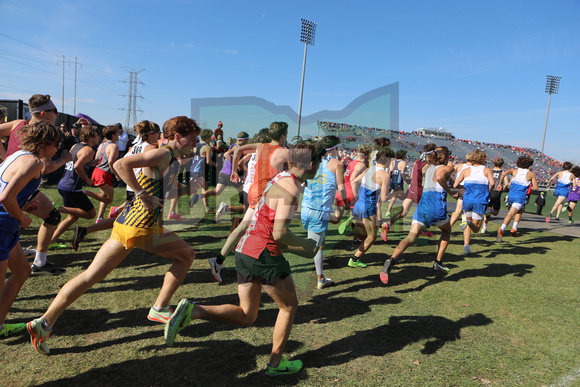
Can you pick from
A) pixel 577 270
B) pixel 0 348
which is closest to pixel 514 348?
pixel 577 270

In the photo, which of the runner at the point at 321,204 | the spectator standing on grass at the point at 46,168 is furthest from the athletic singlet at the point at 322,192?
the spectator standing on grass at the point at 46,168

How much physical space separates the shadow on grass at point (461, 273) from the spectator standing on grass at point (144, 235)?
3.31m

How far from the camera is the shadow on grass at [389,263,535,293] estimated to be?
17.4 feet

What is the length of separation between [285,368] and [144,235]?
167 cm

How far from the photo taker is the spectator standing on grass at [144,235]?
8.88 ft

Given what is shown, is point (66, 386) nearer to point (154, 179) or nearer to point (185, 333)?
point (185, 333)

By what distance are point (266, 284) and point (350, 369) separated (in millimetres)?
1172

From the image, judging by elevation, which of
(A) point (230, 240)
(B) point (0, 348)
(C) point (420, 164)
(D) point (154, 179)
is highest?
(C) point (420, 164)

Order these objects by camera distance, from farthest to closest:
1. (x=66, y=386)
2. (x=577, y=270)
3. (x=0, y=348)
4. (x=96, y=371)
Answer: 1. (x=577, y=270)
2. (x=0, y=348)
3. (x=96, y=371)
4. (x=66, y=386)

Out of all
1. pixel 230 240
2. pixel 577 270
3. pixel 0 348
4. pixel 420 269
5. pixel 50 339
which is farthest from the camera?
pixel 577 270

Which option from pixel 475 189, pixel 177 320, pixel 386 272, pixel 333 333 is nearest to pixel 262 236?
pixel 177 320

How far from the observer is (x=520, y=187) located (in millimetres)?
8508

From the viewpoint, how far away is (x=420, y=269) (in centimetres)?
595

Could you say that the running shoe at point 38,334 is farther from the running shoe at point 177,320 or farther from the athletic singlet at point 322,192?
the athletic singlet at point 322,192
